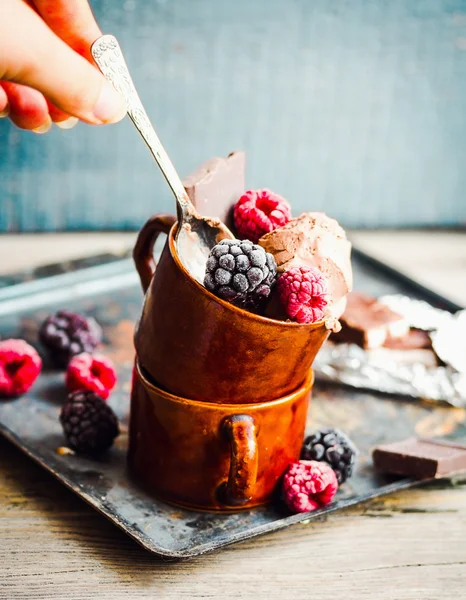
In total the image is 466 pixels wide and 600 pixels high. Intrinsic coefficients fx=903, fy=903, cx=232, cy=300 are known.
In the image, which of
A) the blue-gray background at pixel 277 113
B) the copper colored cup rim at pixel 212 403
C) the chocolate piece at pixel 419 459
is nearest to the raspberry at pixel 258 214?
the copper colored cup rim at pixel 212 403

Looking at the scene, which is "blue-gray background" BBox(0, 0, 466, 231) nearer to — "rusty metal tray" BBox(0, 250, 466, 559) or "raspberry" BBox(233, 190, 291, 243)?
"rusty metal tray" BBox(0, 250, 466, 559)

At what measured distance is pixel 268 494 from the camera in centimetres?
99

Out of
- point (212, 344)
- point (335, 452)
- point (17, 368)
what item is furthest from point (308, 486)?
point (17, 368)

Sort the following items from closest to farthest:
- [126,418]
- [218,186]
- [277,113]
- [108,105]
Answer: [108,105] < [218,186] < [126,418] < [277,113]

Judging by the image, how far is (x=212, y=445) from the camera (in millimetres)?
938

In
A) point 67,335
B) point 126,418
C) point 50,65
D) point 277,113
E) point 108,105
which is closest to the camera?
point 50,65

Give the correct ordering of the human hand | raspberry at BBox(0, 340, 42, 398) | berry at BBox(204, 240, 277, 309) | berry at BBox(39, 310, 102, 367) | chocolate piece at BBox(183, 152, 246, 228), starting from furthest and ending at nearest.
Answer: berry at BBox(39, 310, 102, 367)
raspberry at BBox(0, 340, 42, 398)
chocolate piece at BBox(183, 152, 246, 228)
berry at BBox(204, 240, 277, 309)
the human hand

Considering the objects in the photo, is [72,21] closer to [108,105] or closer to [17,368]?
[108,105]

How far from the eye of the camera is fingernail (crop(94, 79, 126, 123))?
0.85 m

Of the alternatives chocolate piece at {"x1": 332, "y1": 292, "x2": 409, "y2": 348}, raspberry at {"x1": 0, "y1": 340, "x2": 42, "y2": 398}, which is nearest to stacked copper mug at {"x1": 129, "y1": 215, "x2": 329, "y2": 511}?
raspberry at {"x1": 0, "y1": 340, "x2": 42, "y2": 398}

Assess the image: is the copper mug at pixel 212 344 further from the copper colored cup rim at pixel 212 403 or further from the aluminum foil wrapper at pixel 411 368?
the aluminum foil wrapper at pixel 411 368

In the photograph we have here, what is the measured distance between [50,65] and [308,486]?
0.50 metres

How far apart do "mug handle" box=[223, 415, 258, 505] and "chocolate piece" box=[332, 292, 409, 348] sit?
426 mm

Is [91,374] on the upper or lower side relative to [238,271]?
lower
